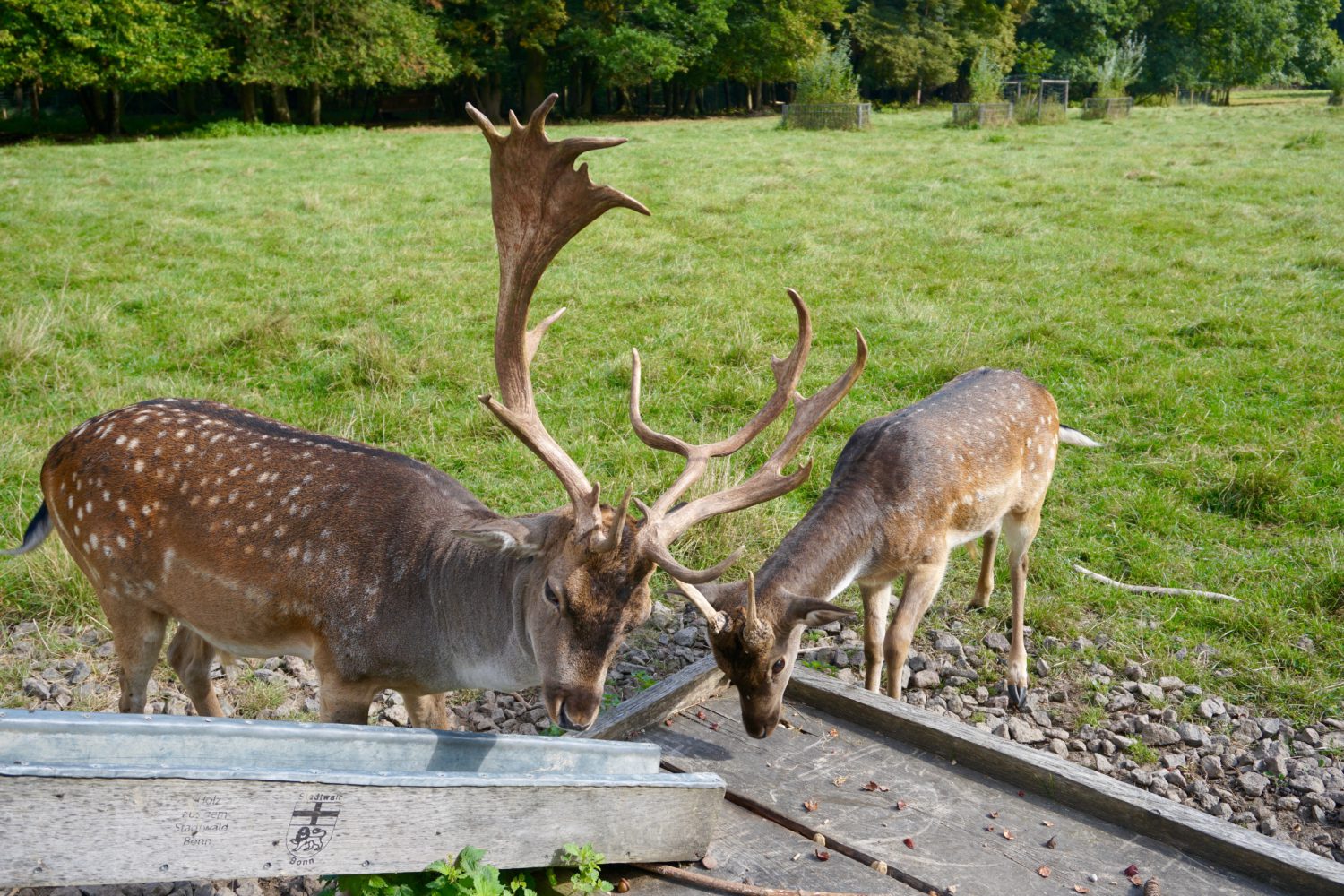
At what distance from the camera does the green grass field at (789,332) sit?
5793mm

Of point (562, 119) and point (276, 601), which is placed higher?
point (562, 119)

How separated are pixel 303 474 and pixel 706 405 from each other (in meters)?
4.34

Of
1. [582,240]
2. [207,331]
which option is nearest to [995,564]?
[207,331]

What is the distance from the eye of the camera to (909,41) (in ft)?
152

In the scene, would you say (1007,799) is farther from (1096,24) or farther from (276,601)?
(1096,24)

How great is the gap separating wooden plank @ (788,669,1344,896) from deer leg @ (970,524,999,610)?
161cm

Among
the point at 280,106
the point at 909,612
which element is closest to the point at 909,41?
the point at 280,106

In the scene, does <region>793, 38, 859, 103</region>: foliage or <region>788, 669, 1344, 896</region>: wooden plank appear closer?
<region>788, 669, 1344, 896</region>: wooden plank

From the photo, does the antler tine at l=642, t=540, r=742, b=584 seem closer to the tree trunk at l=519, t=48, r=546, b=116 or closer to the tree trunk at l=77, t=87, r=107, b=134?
the tree trunk at l=77, t=87, r=107, b=134

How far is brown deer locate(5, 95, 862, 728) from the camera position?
3.52 m

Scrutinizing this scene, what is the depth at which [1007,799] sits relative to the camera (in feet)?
11.9

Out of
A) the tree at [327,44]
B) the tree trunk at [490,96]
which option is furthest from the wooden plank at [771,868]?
the tree trunk at [490,96]

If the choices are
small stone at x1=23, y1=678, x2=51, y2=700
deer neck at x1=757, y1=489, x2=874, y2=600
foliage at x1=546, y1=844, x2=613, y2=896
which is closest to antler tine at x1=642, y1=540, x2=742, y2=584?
foliage at x1=546, y1=844, x2=613, y2=896

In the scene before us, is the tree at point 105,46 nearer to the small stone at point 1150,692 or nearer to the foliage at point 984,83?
the foliage at point 984,83
